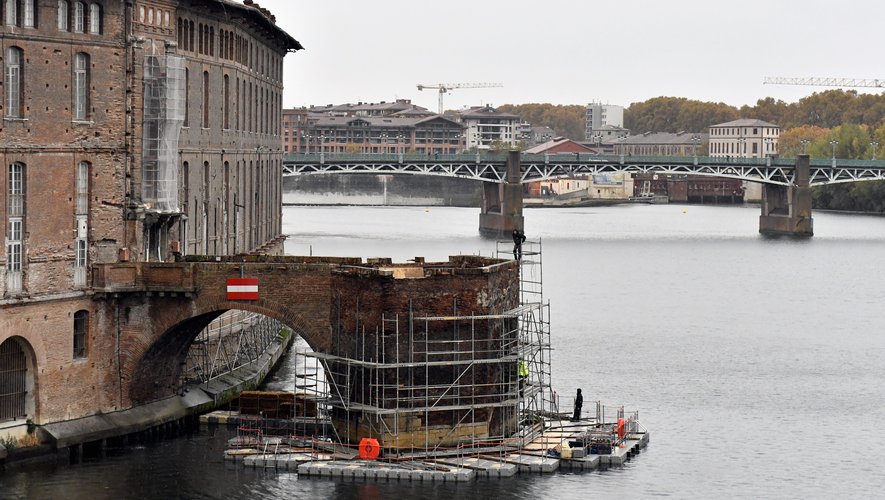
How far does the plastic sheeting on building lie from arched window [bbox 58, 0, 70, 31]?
3439 millimetres

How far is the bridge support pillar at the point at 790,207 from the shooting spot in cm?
17012

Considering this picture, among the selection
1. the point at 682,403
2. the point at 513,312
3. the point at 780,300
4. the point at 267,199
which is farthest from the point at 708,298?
the point at 513,312

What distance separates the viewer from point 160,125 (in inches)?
2223

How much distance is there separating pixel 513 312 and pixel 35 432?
14.2m

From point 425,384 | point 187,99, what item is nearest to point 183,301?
point 425,384

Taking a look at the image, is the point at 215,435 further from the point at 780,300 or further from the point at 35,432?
the point at 780,300

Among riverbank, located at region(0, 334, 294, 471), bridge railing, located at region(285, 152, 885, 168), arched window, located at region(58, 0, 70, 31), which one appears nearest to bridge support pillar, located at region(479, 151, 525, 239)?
bridge railing, located at region(285, 152, 885, 168)

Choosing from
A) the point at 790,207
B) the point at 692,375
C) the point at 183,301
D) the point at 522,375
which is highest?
the point at 790,207

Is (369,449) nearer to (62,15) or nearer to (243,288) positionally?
(243,288)

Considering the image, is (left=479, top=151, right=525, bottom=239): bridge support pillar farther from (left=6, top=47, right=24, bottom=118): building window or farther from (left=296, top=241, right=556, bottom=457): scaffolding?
(left=6, top=47, right=24, bottom=118): building window

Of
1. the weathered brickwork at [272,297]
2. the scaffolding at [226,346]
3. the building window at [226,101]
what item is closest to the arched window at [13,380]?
the weathered brickwork at [272,297]

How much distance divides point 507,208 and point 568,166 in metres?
8.72

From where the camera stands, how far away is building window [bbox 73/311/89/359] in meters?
53.7

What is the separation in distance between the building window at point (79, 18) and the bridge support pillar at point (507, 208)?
362 feet
